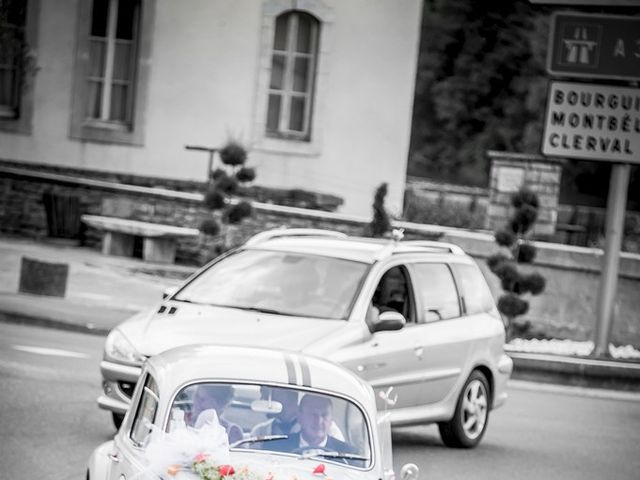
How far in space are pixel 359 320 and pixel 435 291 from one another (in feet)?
4.71

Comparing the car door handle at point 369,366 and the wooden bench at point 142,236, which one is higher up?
the car door handle at point 369,366

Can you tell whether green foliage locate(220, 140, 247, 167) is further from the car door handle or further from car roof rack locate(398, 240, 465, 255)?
the car door handle

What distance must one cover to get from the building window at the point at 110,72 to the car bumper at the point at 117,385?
1838cm

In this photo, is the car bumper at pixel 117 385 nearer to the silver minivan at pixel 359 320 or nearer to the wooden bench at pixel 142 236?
the silver minivan at pixel 359 320

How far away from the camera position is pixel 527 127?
168 feet

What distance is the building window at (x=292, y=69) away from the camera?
28734 mm

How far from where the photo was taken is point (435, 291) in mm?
12664

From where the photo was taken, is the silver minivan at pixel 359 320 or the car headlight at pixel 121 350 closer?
the car headlight at pixel 121 350

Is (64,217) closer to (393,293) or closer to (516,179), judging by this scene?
(516,179)

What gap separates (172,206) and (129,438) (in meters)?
19.3

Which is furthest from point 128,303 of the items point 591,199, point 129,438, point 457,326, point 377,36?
point 591,199

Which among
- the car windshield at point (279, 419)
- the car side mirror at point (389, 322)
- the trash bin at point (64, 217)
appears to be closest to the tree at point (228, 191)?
the trash bin at point (64, 217)

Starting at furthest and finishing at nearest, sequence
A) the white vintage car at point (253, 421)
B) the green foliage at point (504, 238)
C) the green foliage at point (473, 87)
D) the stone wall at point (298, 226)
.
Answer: the green foliage at point (473, 87)
the stone wall at point (298, 226)
the green foliage at point (504, 238)
the white vintage car at point (253, 421)

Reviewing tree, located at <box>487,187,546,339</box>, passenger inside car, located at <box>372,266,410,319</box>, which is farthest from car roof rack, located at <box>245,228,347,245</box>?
tree, located at <box>487,187,546,339</box>
